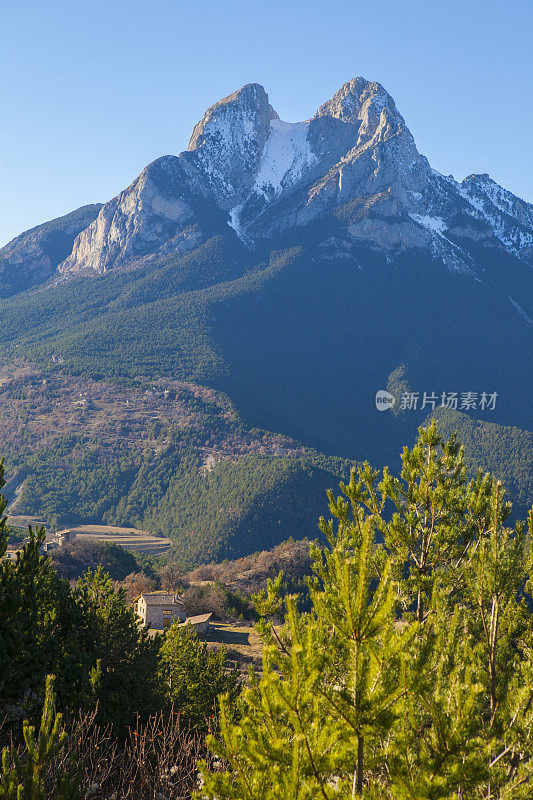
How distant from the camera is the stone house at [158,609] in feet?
127

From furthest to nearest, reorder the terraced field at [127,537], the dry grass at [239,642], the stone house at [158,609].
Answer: the terraced field at [127,537]
the stone house at [158,609]
the dry grass at [239,642]

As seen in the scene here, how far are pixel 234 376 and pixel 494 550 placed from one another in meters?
149

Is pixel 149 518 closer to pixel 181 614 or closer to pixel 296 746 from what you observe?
pixel 181 614

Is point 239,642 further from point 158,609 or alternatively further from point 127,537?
point 127,537

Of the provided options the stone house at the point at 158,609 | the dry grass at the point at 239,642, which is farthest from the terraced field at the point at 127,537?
the dry grass at the point at 239,642

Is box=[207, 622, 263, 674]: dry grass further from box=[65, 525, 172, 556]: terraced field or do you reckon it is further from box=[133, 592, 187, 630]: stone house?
box=[65, 525, 172, 556]: terraced field

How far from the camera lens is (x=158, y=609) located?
3931 cm

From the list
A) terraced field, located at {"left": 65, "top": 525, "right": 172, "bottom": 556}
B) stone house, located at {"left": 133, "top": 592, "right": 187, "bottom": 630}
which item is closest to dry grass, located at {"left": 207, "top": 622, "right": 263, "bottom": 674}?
stone house, located at {"left": 133, "top": 592, "right": 187, "bottom": 630}

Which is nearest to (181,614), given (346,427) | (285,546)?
(285,546)

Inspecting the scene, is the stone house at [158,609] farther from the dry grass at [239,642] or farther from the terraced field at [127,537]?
the terraced field at [127,537]

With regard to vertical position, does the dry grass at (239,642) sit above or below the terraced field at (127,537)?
above

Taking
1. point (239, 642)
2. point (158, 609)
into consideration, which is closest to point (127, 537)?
point (158, 609)

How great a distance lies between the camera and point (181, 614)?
4019 cm

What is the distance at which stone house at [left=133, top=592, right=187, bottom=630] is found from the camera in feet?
127
